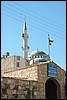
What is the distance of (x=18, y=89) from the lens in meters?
16.7

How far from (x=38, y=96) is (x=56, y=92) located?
103 inches

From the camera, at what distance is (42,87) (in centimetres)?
1827

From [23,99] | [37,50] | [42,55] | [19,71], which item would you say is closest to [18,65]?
[42,55]

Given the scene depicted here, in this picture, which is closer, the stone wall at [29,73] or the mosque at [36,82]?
the mosque at [36,82]

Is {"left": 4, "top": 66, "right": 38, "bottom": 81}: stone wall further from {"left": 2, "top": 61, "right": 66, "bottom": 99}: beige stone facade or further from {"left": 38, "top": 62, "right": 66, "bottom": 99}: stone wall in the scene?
{"left": 38, "top": 62, "right": 66, "bottom": 99}: stone wall

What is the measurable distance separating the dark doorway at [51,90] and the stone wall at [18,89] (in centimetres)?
256

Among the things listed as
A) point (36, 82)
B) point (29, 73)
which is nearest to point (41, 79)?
point (36, 82)

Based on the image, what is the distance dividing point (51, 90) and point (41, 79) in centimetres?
242

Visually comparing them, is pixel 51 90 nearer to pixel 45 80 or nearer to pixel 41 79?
pixel 45 80

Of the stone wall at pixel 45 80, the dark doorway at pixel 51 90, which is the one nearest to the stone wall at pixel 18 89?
the stone wall at pixel 45 80

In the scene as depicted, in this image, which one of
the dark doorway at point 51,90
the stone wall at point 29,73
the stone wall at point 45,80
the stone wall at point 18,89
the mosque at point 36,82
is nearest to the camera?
the stone wall at point 18,89

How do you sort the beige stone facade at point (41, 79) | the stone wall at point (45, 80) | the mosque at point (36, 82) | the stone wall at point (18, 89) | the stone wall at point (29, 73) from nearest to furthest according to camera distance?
the stone wall at point (18, 89) < the mosque at point (36, 82) < the beige stone facade at point (41, 79) < the stone wall at point (45, 80) < the stone wall at point (29, 73)

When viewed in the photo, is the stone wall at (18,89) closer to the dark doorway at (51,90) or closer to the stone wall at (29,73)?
the stone wall at (29,73)

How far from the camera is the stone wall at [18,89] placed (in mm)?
15882
